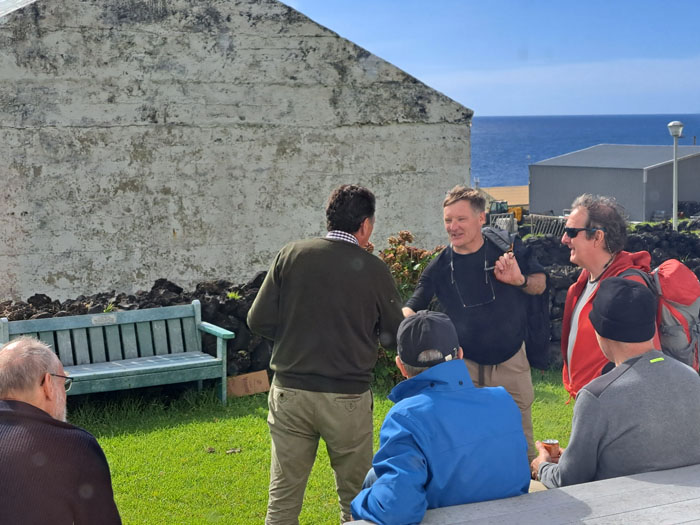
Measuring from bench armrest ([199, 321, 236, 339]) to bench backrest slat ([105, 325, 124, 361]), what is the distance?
0.85 m

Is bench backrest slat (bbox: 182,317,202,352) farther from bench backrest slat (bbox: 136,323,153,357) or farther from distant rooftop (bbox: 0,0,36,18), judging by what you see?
distant rooftop (bbox: 0,0,36,18)

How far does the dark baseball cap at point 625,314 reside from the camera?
3.61 m

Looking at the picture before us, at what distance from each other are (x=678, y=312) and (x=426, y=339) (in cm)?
182

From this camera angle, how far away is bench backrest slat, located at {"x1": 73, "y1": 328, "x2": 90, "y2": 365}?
27.2 feet

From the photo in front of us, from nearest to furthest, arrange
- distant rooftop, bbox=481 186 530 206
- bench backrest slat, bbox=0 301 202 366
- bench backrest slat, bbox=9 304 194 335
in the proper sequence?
bench backrest slat, bbox=9 304 194 335 → bench backrest slat, bbox=0 301 202 366 → distant rooftop, bbox=481 186 530 206

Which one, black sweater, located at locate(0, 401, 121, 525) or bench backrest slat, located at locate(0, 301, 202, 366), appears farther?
bench backrest slat, located at locate(0, 301, 202, 366)

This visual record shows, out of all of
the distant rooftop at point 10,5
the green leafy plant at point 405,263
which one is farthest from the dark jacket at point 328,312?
the distant rooftop at point 10,5

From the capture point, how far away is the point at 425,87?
48.0ft

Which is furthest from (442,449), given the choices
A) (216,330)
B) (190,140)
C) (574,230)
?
(190,140)

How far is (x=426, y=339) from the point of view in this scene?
134 inches

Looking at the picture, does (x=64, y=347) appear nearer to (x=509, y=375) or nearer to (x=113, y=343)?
(x=113, y=343)

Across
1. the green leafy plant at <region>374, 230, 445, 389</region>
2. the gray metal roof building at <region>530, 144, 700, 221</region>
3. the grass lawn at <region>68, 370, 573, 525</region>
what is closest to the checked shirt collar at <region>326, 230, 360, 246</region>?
the grass lawn at <region>68, 370, 573, 525</region>

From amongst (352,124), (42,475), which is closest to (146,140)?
(352,124)

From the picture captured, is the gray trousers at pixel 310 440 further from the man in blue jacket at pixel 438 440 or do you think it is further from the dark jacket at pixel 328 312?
the man in blue jacket at pixel 438 440
